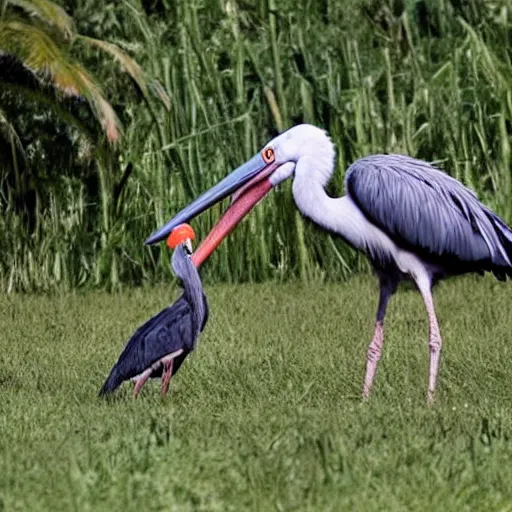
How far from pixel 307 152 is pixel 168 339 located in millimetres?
1181

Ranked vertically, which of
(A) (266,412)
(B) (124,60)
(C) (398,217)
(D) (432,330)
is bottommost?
(A) (266,412)

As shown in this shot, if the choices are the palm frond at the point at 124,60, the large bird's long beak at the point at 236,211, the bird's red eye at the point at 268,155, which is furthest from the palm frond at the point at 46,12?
the bird's red eye at the point at 268,155

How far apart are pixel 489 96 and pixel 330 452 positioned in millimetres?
8321

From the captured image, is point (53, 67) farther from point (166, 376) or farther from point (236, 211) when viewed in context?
point (166, 376)

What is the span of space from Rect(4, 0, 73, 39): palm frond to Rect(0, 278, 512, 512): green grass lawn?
2.22m

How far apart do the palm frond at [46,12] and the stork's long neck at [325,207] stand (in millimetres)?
5371

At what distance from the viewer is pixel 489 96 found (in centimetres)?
1388

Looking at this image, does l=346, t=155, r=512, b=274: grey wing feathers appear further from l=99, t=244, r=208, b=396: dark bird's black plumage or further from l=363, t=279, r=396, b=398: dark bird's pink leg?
l=99, t=244, r=208, b=396: dark bird's black plumage

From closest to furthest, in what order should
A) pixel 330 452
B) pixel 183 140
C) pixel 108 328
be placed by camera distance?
pixel 330 452 < pixel 108 328 < pixel 183 140

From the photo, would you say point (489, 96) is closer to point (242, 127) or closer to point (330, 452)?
point (242, 127)

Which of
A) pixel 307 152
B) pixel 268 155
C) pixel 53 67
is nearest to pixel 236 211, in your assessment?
pixel 268 155

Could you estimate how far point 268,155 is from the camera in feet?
27.3

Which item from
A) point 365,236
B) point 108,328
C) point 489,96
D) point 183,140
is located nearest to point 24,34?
point 183,140

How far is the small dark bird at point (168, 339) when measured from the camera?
780cm
